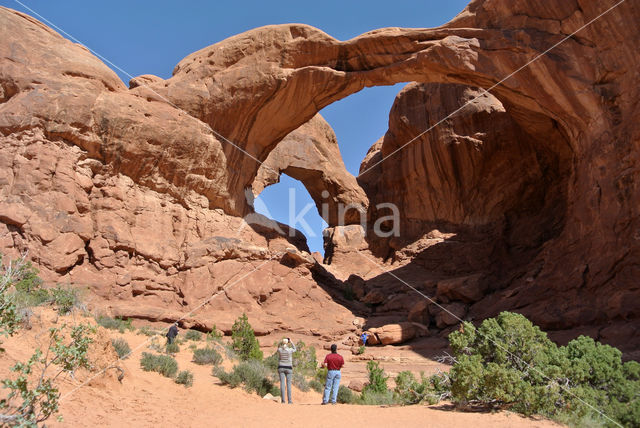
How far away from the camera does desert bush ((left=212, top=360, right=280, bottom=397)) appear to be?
9.32m

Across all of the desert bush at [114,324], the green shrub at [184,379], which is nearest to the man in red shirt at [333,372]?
the green shrub at [184,379]

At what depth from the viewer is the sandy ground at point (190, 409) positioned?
6.02 metres

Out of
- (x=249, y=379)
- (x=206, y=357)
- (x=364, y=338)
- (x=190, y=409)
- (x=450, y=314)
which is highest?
(x=450, y=314)

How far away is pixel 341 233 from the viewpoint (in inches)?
1146

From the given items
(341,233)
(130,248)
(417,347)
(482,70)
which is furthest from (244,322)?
(341,233)

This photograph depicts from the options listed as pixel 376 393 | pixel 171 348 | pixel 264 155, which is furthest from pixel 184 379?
pixel 264 155

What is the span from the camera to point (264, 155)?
828 inches

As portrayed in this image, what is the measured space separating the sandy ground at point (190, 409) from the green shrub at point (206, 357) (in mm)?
1777

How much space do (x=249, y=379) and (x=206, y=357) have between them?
1859 millimetres

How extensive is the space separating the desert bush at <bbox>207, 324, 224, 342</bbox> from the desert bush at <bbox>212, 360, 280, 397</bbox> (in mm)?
3448

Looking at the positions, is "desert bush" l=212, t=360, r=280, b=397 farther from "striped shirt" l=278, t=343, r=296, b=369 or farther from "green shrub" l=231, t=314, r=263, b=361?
"green shrub" l=231, t=314, r=263, b=361

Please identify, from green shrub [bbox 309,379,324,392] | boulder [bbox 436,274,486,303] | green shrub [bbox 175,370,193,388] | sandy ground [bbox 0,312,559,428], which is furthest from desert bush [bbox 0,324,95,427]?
boulder [bbox 436,274,486,303]

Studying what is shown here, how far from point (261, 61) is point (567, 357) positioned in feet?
50.6

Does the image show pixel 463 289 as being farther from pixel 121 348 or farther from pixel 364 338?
pixel 121 348
